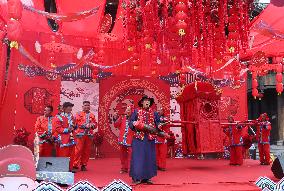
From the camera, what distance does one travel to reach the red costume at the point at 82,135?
6945mm

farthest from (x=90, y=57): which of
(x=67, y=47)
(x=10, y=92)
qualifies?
(x=10, y=92)

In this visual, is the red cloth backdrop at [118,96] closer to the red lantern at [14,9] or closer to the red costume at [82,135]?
the red costume at [82,135]

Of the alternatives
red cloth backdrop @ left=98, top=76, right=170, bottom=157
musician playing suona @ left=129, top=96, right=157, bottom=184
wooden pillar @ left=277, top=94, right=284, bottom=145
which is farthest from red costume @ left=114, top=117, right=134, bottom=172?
wooden pillar @ left=277, top=94, right=284, bottom=145

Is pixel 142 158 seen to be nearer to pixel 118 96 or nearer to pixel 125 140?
pixel 125 140

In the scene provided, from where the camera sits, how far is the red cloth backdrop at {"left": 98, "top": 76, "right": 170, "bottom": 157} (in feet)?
34.9

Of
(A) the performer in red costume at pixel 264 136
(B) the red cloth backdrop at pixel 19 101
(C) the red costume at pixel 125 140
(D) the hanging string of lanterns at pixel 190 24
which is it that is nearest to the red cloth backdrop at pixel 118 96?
(B) the red cloth backdrop at pixel 19 101

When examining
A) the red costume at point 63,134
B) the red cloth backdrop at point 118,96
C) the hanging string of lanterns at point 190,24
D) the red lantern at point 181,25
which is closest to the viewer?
the red lantern at point 181,25

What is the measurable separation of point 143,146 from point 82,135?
2.10 metres

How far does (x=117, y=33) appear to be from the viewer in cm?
980

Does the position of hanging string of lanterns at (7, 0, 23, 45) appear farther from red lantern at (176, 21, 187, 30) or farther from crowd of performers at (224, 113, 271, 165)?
crowd of performers at (224, 113, 271, 165)

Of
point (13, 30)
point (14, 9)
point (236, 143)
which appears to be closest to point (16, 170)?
point (13, 30)

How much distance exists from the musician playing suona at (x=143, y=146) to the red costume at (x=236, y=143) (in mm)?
3535

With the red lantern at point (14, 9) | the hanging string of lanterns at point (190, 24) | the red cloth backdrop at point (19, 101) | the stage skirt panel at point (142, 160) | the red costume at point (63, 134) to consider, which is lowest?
the stage skirt panel at point (142, 160)

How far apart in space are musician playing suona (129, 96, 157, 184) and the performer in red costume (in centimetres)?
391
